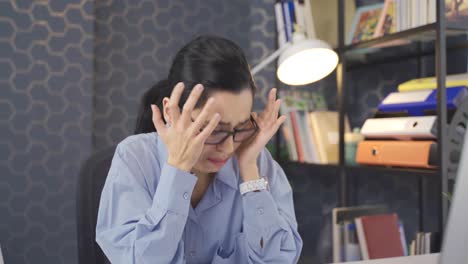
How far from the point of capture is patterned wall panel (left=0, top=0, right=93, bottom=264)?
236cm

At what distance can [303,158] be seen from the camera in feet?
8.17

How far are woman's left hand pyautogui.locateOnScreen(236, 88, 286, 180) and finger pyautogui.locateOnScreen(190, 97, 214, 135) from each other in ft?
0.78

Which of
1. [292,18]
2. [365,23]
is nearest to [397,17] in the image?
[365,23]

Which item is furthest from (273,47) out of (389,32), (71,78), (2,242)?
(2,242)

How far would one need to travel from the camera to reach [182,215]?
3.61 feet

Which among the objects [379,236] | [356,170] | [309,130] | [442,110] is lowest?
[379,236]

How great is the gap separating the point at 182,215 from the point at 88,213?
0.30 m

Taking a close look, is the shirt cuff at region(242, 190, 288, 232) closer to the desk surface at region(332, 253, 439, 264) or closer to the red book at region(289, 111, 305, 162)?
the desk surface at region(332, 253, 439, 264)

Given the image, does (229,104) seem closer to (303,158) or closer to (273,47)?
(303,158)

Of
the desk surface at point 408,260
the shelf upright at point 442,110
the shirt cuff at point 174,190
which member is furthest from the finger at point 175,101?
the shelf upright at point 442,110

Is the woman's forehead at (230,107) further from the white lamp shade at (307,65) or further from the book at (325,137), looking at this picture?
the book at (325,137)

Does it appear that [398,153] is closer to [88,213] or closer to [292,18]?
[292,18]

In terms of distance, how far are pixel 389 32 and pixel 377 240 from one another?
32.4 inches

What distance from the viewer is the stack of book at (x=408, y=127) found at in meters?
1.76
